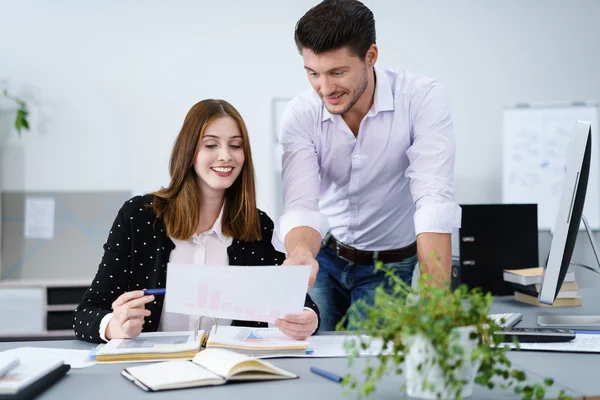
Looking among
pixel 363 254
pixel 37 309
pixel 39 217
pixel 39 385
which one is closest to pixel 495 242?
pixel 363 254

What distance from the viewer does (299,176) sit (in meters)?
2.03

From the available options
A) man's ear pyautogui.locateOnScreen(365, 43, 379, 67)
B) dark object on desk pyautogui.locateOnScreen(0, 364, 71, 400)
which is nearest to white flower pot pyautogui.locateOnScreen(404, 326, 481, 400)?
dark object on desk pyautogui.locateOnScreen(0, 364, 71, 400)

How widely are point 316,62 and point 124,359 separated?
3.06 ft

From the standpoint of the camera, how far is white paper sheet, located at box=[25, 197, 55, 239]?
414cm

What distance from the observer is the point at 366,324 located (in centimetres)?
105

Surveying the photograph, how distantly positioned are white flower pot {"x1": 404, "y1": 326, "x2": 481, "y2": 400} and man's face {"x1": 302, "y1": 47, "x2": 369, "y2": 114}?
0.98 metres

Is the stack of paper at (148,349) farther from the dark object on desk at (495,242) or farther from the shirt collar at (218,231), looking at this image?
the dark object on desk at (495,242)

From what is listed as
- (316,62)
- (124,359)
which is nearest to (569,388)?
(124,359)

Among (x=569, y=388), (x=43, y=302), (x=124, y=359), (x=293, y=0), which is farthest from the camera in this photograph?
(x=293, y=0)

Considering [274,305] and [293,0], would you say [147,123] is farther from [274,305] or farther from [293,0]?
[274,305]

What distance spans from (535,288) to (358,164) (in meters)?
0.77

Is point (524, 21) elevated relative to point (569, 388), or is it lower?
elevated

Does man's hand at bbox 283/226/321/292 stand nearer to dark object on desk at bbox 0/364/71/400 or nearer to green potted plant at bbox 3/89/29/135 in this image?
dark object on desk at bbox 0/364/71/400

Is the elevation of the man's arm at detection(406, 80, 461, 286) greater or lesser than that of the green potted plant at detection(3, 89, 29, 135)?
lesser
